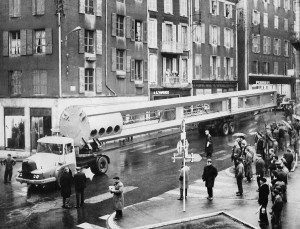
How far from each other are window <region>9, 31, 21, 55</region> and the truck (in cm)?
1257

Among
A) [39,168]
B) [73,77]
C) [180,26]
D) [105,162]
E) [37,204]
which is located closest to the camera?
[37,204]

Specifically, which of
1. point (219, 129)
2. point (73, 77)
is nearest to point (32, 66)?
point (73, 77)

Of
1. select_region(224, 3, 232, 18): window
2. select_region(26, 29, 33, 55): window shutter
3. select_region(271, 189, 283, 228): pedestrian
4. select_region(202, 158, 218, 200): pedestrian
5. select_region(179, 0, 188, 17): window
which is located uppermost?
select_region(224, 3, 232, 18): window

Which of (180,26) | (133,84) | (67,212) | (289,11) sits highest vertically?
(289,11)

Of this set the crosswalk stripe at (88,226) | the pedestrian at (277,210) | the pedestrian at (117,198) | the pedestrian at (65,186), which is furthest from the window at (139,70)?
the pedestrian at (277,210)

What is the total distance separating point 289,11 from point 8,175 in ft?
180

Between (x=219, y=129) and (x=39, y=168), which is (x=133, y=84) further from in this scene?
(x=39, y=168)

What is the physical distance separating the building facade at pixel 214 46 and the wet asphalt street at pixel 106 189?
18.4 m

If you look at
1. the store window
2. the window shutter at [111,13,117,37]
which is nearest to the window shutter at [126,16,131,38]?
the window shutter at [111,13,117,37]

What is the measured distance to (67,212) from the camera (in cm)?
1720

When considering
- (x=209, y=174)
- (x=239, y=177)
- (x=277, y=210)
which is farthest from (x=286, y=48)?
(x=277, y=210)

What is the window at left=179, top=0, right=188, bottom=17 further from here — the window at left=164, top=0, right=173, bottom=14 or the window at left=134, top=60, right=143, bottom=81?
the window at left=134, top=60, right=143, bottom=81

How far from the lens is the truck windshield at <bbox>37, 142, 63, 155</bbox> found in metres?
21.7

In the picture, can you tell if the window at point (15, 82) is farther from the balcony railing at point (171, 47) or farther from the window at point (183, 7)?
the window at point (183, 7)
